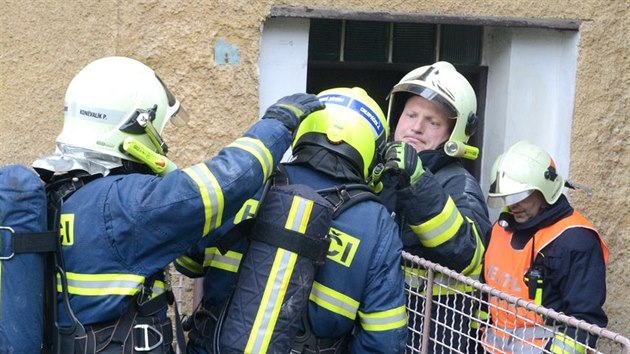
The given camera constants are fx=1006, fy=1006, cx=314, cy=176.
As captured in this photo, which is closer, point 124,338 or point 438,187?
point 124,338

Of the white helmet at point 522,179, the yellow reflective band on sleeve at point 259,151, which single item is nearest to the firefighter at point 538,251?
the white helmet at point 522,179

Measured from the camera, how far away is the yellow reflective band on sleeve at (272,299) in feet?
10.5

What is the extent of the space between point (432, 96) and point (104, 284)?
194cm

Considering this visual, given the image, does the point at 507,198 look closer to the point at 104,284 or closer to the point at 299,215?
the point at 299,215

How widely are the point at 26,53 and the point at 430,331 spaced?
98.5 inches

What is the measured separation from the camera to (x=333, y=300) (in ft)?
11.3

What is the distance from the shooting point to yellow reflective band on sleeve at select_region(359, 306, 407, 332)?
3.47m

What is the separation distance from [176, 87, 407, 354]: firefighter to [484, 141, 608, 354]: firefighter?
474 mm

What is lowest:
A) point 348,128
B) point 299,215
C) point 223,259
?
point 223,259

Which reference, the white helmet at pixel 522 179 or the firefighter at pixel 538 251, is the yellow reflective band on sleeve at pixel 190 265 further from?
the white helmet at pixel 522 179

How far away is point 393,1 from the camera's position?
5.30 metres

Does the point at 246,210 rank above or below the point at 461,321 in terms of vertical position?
above

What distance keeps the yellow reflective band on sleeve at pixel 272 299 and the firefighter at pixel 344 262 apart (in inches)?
9.1

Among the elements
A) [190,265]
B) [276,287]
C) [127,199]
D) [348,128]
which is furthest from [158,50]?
[276,287]
